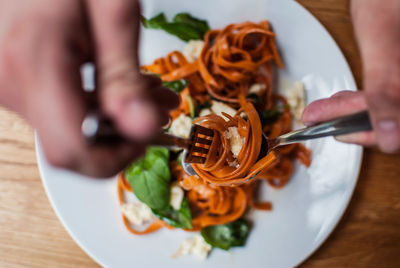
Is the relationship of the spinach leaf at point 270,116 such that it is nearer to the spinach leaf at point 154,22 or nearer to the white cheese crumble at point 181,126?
the white cheese crumble at point 181,126

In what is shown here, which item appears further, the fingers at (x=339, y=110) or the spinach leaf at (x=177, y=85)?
the spinach leaf at (x=177, y=85)

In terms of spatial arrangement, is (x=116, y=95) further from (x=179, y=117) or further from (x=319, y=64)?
(x=319, y=64)

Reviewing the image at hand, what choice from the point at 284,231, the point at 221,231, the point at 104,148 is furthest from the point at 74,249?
the point at 104,148

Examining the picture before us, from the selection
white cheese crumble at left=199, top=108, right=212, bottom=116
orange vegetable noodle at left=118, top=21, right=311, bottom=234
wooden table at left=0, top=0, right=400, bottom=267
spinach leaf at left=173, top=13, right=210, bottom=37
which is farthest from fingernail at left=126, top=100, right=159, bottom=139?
wooden table at left=0, top=0, right=400, bottom=267

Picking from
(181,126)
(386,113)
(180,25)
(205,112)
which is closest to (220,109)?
(205,112)

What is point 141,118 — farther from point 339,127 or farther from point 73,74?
point 339,127

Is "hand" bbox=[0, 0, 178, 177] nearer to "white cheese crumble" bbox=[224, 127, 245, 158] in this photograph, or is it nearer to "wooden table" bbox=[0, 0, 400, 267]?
"white cheese crumble" bbox=[224, 127, 245, 158]

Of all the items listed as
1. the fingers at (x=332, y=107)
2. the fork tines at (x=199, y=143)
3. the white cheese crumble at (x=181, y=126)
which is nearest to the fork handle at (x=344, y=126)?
the fingers at (x=332, y=107)
